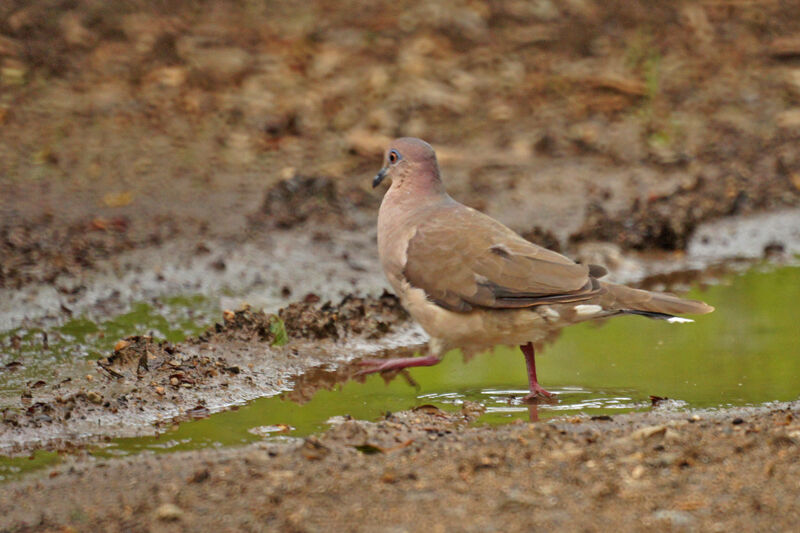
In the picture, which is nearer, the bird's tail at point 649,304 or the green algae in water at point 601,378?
the green algae in water at point 601,378

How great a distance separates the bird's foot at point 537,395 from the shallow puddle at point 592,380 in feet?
0.18

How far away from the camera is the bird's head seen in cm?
638

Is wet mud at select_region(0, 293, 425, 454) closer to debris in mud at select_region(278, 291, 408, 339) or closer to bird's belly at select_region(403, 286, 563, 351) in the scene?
debris in mud at select_region(278, 291, 408, 339)

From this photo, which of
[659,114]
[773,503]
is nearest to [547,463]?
[773,503]

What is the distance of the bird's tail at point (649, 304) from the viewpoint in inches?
215

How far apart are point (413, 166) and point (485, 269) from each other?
41.2 inches

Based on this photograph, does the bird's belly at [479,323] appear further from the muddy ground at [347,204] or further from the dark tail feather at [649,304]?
the muddy ground at [347,204]

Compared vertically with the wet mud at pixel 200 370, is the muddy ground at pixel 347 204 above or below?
above

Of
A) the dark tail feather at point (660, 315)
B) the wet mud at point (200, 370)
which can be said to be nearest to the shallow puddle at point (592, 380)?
the wet mud at point (200, 370)

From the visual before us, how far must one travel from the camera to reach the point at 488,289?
217 inches

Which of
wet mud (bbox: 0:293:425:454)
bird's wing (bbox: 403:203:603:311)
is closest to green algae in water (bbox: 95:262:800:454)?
wet mud (bbox: 0:293:425:454)

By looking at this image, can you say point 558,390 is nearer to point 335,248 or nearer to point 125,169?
point 335,248

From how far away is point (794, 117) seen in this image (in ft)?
37.2

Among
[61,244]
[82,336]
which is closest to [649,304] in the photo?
[82,336]
